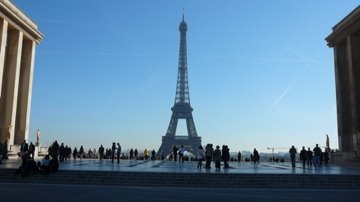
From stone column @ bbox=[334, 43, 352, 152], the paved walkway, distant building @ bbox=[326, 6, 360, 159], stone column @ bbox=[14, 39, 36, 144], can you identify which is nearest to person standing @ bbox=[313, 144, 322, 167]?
the paved walkway

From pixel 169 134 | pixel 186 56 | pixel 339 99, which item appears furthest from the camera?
pixel 186 56

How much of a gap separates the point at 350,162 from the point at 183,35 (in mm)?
87375

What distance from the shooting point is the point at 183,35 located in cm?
12119

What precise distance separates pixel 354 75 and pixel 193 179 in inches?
1162

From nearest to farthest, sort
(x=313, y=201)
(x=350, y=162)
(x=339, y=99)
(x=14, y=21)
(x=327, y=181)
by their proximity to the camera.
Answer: (x=313, y=201), (x=327, y=181), (x=350, y=162), (x=14, y=21), (x=339, y=99)

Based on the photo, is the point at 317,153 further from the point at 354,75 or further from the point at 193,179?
the point at 193,179

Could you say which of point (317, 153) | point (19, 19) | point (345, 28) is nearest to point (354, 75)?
point (345, 28)

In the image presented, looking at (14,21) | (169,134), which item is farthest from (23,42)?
(169,134)

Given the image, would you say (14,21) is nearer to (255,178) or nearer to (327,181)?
(255,178)

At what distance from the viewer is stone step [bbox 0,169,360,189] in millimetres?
20203

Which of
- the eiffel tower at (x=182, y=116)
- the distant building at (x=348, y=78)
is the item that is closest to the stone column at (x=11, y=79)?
the distant building at (x=348, y=78)

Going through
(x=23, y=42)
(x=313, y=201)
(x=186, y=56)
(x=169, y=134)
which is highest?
(x=186, y=56)

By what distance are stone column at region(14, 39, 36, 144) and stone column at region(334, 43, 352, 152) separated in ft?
118

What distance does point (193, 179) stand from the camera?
20.8 m
